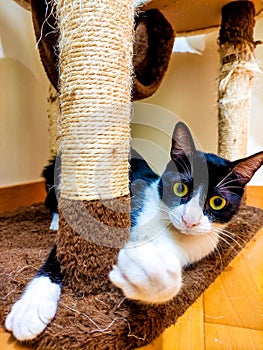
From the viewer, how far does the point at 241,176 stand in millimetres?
821

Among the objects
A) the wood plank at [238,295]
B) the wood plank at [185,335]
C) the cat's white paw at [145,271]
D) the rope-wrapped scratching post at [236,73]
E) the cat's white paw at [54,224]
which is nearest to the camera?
the cat's white paw at [145,271]

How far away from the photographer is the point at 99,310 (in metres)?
0.57

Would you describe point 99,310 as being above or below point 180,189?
below

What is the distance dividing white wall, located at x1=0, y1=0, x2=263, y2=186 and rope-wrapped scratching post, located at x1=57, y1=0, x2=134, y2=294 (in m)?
0.81

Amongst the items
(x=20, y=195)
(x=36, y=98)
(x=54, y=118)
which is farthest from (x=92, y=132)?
(x=36, y=98)

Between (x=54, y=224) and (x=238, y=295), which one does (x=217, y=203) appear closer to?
(x=238, y=295)

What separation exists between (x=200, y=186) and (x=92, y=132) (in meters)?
0.32

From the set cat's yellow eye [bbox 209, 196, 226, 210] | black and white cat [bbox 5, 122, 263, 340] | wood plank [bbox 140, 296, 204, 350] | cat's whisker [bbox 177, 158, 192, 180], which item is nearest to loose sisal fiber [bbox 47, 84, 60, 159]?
black and white cat [bbox 5, 122, 263, 340]

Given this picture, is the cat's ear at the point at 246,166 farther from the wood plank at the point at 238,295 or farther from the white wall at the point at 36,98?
the white wall at the point at 36,98

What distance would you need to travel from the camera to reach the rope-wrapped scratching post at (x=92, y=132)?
1.97ft

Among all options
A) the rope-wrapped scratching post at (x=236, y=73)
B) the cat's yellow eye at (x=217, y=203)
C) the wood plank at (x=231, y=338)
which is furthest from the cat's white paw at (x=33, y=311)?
the rope-wrapped scratching post at (x=236, y=73)

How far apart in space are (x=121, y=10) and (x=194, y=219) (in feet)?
1.56

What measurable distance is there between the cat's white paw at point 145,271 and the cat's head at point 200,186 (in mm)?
255

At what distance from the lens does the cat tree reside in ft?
1.95
